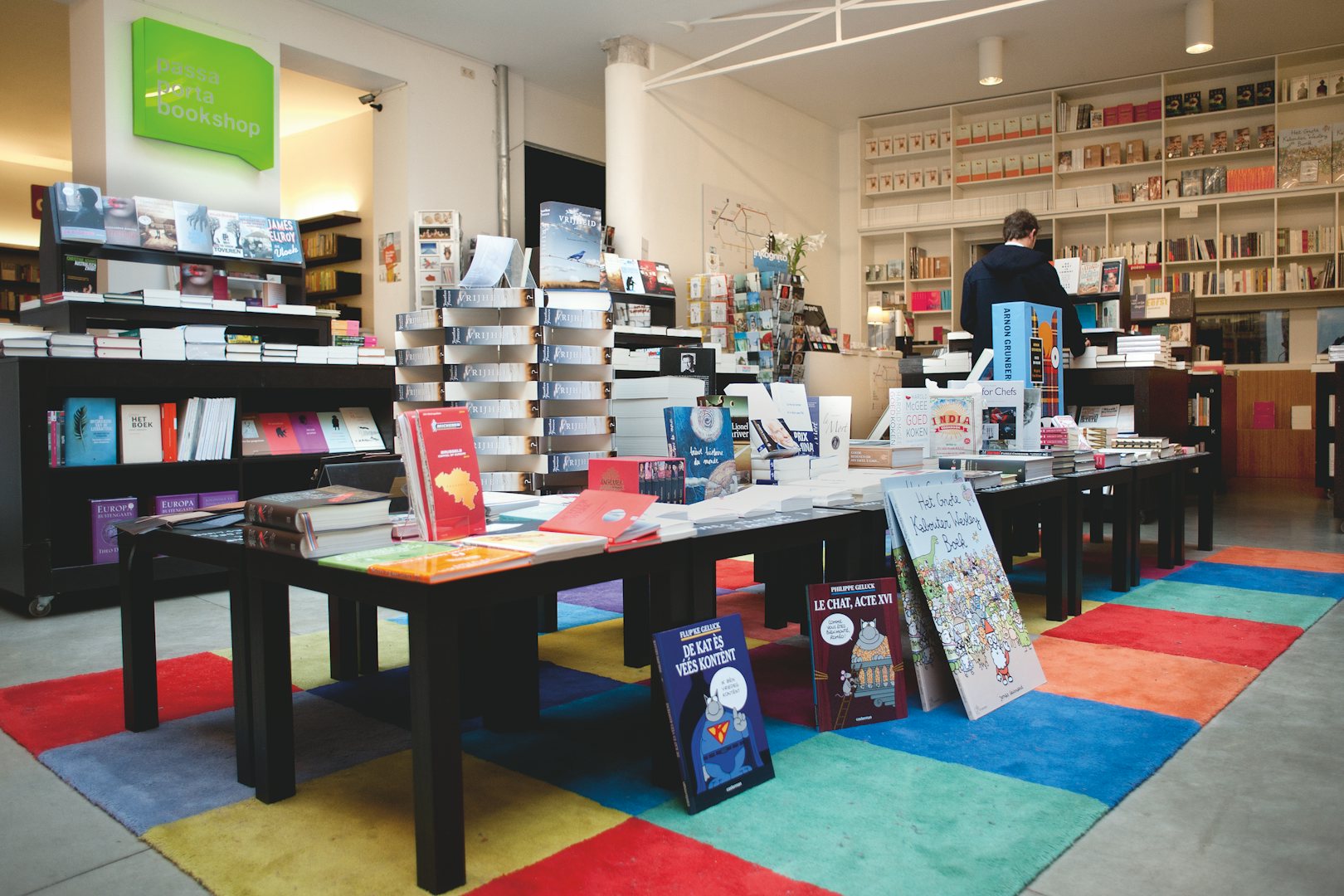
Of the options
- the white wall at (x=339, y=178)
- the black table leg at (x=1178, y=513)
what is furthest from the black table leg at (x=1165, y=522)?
the white wall at (x=339, y=178)

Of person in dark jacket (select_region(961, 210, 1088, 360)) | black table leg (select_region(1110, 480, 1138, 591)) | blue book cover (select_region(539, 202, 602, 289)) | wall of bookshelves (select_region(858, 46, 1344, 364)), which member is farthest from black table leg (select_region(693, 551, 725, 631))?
wall of bookshelves (select_region(858, 46, 1344, 364))

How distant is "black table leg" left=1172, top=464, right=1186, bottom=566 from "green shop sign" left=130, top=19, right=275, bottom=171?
5.97 metres

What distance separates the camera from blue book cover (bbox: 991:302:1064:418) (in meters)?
4.13

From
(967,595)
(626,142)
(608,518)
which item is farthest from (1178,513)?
(626,142)

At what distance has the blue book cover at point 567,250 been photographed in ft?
20.6

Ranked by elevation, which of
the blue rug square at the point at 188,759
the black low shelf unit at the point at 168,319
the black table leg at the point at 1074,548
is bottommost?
the blue rug square at the point at 188,759

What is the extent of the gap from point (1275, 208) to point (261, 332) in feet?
29.2

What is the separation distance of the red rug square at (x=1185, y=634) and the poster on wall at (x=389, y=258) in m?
6.15

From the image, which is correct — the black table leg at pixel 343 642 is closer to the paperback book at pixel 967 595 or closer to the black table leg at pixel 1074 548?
the paperback book at pixel 967 595

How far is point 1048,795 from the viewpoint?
176 cm

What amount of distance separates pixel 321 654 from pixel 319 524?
1.49m

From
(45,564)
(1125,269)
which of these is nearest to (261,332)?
(45,564)

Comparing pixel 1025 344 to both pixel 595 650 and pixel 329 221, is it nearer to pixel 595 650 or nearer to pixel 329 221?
pixel 595 650

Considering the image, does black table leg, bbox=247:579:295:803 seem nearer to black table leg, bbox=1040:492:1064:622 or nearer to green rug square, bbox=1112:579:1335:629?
black table leg, bbox=1040:492:1064:622
